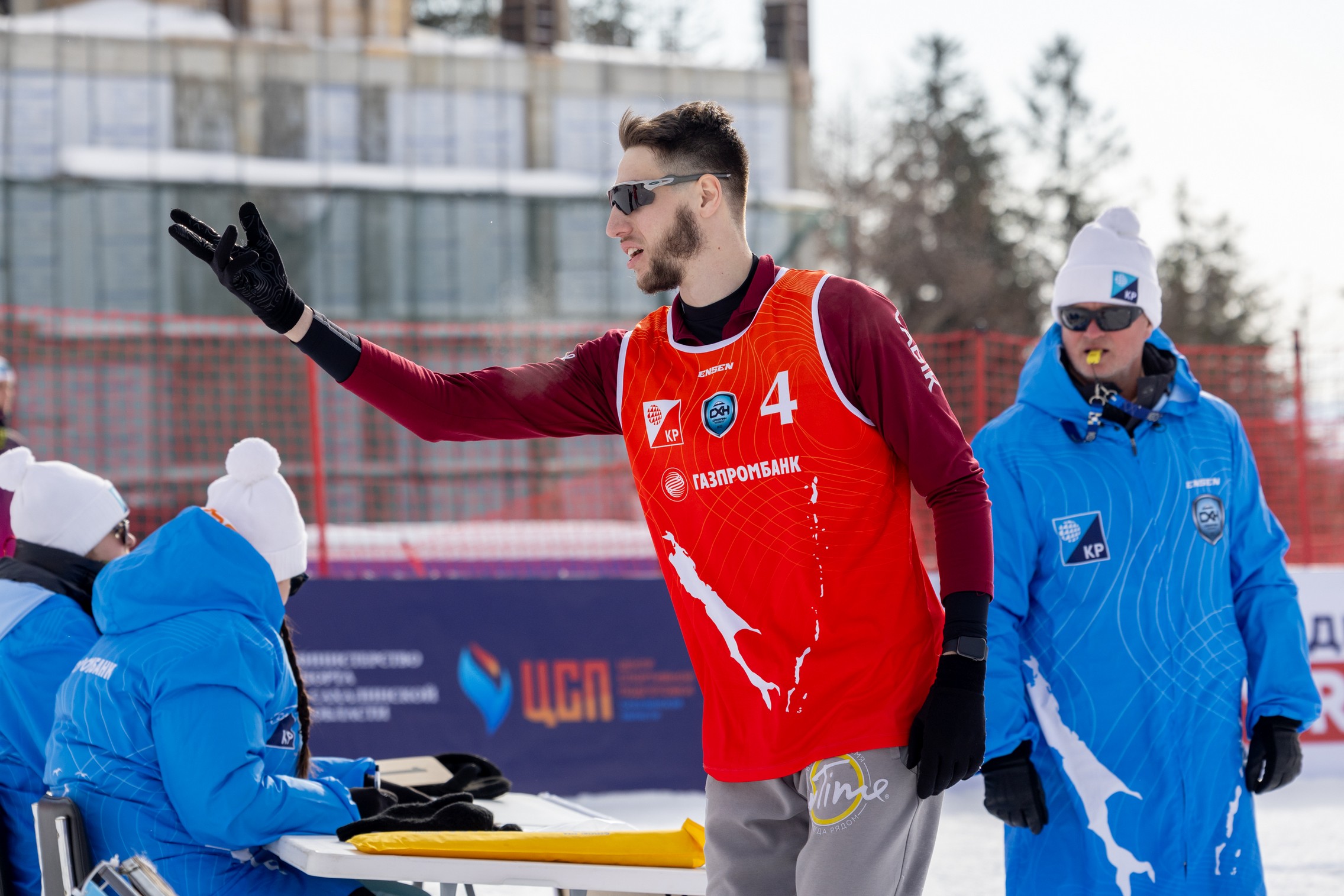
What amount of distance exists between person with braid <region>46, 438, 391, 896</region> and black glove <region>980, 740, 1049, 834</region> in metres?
1.34

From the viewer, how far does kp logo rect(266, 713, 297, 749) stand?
111 inches

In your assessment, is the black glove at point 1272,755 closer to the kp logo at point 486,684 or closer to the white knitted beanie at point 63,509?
the white knitted beanie at point 63,509

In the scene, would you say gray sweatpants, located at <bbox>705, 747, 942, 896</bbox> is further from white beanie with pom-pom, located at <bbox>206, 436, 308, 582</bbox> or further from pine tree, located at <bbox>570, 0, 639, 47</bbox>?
pine tree, located at <bbox>570, 0, 639, 47</bbox>

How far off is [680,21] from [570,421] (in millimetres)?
32808

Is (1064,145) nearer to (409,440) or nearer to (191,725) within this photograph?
→ (409,440)

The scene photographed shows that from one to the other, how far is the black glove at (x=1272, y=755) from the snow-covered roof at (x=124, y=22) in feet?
80.5

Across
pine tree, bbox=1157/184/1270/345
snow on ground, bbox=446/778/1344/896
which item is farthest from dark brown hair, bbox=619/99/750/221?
pine tree, bbox=1157/184/1270/345

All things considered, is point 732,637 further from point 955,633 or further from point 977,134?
point 977,134

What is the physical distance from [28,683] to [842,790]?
Result: 2.11 m

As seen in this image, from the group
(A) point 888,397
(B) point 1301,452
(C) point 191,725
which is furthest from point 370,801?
(B) point 1301,452

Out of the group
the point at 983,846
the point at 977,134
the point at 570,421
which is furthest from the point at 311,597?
the point at 977,134

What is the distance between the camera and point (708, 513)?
2113 millimetres

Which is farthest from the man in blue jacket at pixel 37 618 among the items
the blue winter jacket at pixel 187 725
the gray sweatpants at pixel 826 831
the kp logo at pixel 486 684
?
the kp logo at pixel 486 684

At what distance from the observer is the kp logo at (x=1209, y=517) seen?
2.82 metres
